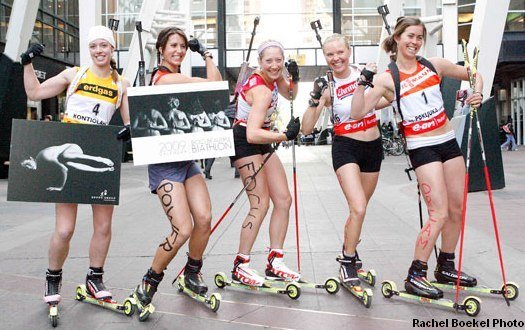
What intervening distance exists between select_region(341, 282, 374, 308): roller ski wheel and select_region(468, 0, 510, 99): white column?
438 inches

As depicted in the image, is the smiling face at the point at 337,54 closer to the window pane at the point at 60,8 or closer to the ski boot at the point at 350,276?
the ski boot at the point at 350,276

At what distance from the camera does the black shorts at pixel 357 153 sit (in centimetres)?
545

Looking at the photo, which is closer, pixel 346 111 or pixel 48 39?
pixel 346 111

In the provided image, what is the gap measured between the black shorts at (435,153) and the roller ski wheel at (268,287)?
1328 millimetres

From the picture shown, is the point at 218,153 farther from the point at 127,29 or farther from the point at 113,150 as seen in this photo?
the point at 127,29

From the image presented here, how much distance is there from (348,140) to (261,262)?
194 centimetres

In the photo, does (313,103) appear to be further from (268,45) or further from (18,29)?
(18,29)

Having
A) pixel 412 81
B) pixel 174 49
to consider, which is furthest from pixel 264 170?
pixel 412 81

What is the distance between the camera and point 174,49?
4988 mm

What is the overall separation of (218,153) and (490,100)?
27.5 feet

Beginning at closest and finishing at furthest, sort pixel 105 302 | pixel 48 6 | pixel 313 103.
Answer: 1. pixel 105 302
2. pixel 313 103
3. pixel 48 6

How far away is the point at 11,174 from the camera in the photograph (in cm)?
487

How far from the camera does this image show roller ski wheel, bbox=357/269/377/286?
18.5 ft

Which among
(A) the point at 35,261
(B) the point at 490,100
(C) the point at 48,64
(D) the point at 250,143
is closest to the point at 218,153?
(D) the point at 250,143
